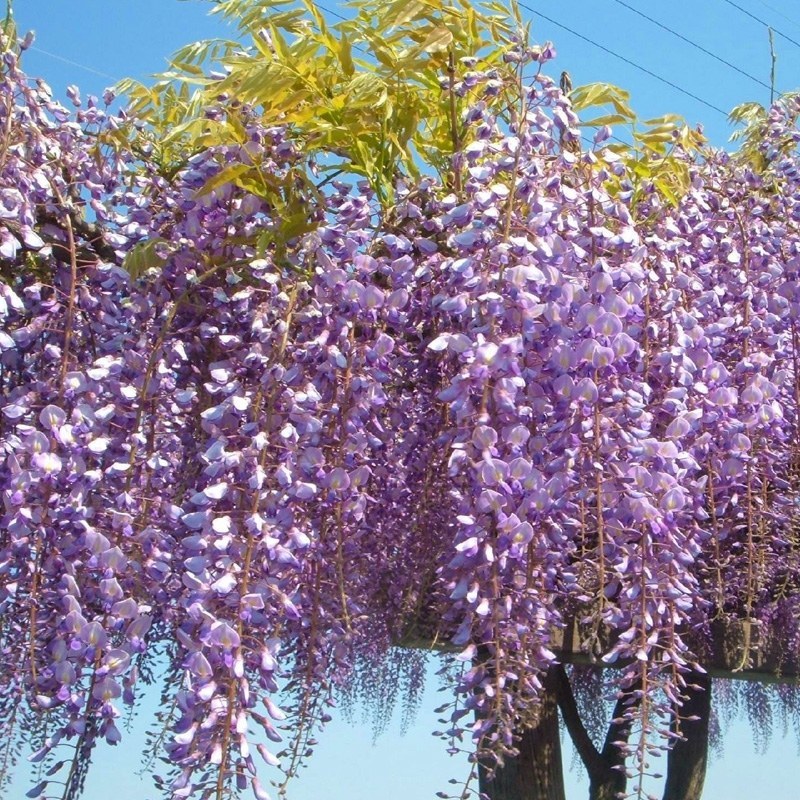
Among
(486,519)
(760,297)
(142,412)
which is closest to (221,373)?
(142,412)

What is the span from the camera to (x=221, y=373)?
2.02 m

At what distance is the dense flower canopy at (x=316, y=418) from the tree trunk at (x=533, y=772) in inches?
41.0

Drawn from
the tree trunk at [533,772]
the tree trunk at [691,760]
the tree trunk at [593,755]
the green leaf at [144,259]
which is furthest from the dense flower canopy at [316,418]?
the tree trunk at [691,760]

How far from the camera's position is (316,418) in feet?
6.57

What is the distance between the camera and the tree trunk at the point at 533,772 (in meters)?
3.21

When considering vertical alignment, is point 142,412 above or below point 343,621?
above

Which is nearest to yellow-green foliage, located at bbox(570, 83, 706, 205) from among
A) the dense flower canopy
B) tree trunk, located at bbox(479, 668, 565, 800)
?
the dense flower canopy

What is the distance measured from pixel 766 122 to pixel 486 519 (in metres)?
1.74

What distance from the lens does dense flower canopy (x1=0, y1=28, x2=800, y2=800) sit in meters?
1.89

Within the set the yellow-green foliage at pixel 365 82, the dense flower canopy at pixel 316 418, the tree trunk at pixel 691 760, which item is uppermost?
the yellow-green foliage at pixel 365 82

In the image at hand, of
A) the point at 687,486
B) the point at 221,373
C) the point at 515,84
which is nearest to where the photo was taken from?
the point at 221,373

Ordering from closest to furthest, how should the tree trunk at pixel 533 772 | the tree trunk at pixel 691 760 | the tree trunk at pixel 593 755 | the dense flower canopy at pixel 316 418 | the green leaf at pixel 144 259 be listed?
the dense flower canopy at pixel 316 418
the green leaf at pixel 144 259
the tree trunk at pixel 533 772
the tree trunk at pixel 593 755
the tree trunk at pixel 691 760

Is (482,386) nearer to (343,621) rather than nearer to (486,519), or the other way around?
(486,519)

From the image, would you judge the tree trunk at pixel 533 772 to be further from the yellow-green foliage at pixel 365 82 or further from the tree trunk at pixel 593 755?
the yellow-green foliage at pixel 365 82
